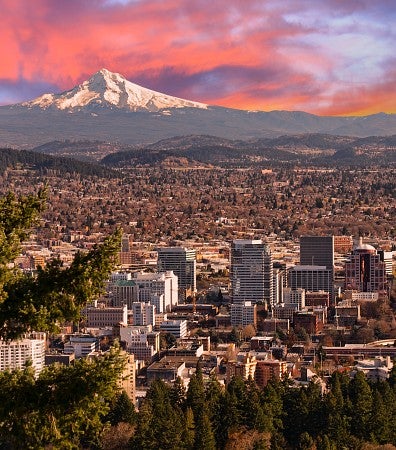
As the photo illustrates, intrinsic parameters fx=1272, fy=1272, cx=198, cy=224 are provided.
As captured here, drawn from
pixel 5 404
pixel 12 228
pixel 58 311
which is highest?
pixel 12 228

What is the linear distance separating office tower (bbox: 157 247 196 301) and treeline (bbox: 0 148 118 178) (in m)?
60.2

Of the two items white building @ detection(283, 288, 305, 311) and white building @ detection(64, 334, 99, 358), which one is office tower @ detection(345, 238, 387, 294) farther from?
white building @ detection(64, 334, 99, 358)

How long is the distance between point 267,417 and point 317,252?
3873 cm

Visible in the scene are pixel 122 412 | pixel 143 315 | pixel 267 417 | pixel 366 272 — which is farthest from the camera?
pixel 366 272

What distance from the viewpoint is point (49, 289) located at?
8.98 meters

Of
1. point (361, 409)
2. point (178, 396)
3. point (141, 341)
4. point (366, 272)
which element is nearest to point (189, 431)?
point (178, 396)

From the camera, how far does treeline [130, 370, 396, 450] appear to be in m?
27.0

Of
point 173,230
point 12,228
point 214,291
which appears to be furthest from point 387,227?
point 12,228

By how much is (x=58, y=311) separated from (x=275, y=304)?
159 feet

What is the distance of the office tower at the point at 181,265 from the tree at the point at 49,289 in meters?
53.0

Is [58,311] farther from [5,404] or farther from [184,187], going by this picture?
[184,187]

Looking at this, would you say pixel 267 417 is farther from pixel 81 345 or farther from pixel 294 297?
pixel 294 297

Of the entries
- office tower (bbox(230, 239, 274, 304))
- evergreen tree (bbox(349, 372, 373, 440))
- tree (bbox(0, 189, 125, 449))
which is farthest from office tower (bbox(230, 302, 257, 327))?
tree (bbox(0, 189, 125, 449))

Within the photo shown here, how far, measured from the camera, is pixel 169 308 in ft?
187
